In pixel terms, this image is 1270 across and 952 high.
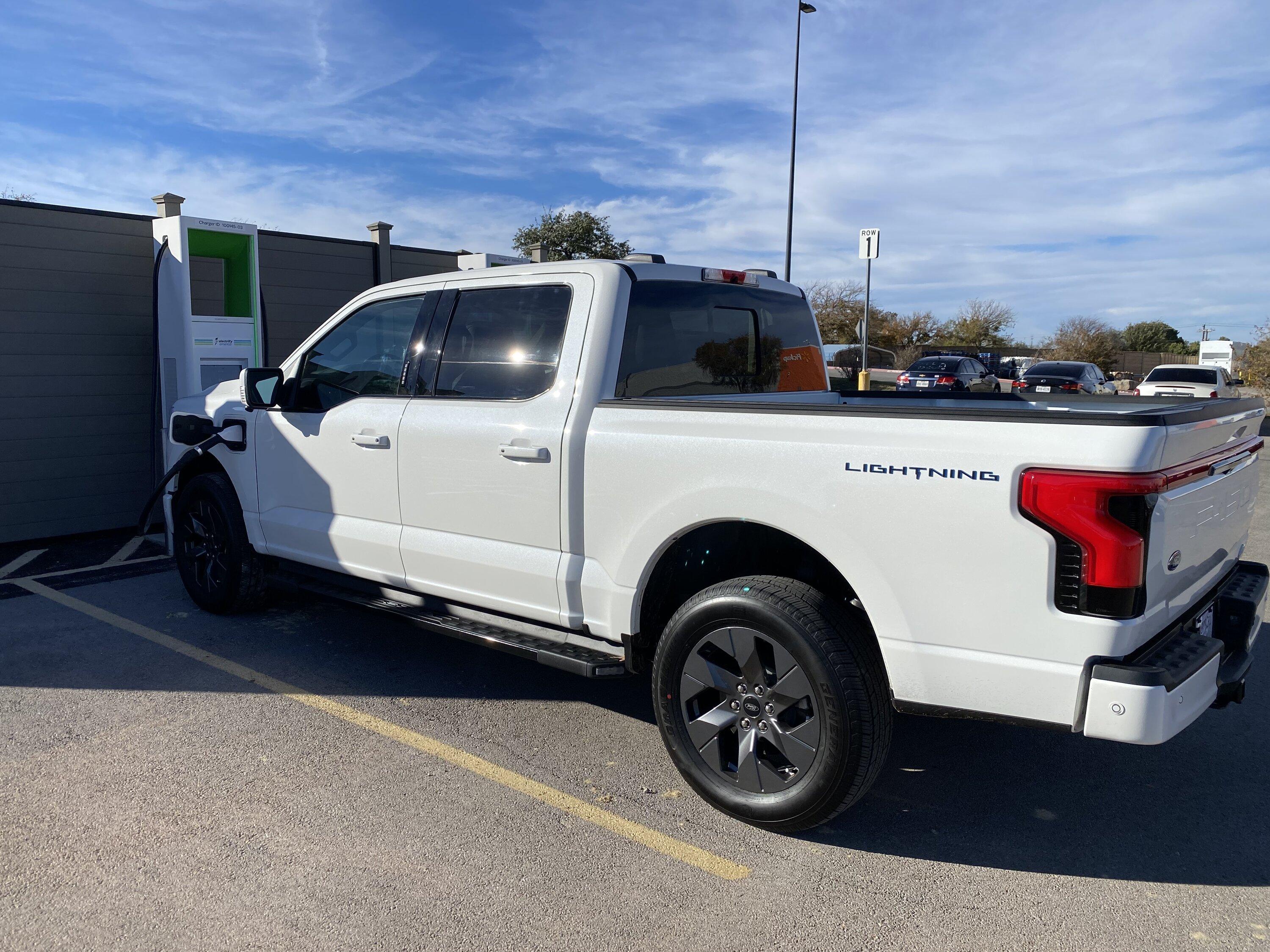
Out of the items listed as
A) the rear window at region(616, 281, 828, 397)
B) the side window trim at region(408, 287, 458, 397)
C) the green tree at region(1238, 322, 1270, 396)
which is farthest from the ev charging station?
the green tree at region(1238, 322, 1270, 396)

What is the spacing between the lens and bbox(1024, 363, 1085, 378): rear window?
2422 centimetres

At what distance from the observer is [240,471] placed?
17.8 feet

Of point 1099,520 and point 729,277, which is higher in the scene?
point 729,277

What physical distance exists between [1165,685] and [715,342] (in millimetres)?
→ 2354

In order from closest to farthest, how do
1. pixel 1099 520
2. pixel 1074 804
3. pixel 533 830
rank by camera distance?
pixel 1099 520
pixel 533 830
pixel 1074 804

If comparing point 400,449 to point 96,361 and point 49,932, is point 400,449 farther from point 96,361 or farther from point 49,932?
point 96,361

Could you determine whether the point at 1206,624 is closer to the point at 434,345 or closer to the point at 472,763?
the point at 472,763

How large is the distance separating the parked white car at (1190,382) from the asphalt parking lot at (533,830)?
19.8 meters

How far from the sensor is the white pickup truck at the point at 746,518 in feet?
8.76

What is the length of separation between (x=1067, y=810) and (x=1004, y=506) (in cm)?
152

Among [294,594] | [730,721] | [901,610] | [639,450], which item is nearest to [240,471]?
[294,594]

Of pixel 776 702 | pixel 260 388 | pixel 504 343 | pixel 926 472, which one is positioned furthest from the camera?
pixel 260 388

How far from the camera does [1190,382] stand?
75.0 ft

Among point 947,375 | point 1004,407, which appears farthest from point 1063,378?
point 1004,407
